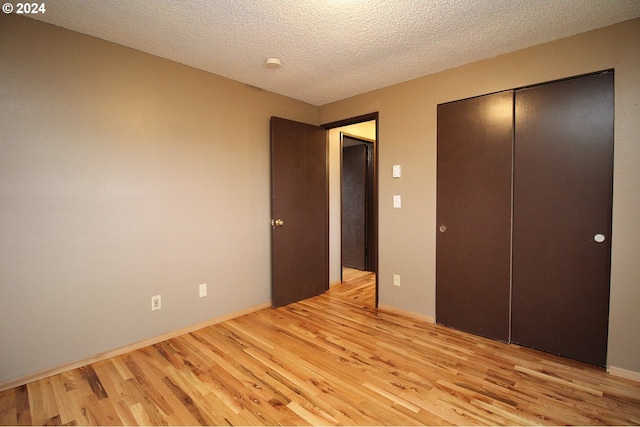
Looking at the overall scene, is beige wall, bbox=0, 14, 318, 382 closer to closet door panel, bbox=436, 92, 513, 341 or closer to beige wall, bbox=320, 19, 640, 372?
beige wall, bbox=320, 19, 640, 372

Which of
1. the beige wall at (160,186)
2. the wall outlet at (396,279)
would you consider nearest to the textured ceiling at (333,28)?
the beige wall at (160,186)

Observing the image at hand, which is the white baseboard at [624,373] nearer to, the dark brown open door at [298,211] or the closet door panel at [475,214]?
the closet door panel at [475,214]

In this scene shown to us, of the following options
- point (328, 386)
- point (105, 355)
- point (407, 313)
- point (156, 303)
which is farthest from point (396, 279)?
point (105, 355)

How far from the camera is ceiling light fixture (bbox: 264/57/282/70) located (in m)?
2.49

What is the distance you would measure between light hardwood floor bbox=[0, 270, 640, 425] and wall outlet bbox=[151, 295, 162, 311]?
0.30 m

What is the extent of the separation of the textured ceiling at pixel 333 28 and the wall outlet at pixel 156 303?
6.58 ft

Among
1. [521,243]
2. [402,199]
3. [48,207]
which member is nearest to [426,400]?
[521,243]

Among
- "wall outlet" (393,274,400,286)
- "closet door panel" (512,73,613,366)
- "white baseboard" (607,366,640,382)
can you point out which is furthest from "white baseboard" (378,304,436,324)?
"white baseboard" (607,366,640,382)

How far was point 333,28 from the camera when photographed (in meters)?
2.05

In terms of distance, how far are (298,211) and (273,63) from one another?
159 cm

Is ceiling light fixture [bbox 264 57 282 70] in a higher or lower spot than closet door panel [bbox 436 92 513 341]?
higher

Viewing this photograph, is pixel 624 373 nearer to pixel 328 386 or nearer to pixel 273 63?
pixel 328 386

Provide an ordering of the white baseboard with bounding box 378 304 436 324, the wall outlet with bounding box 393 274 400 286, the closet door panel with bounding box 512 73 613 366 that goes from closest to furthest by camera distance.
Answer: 1. the closet door panel with bounding box 512 73 613 366
2. the white baseboard with bounding box 378 304 436 324
3. the wall outlet with bounding box 393 274 400 286

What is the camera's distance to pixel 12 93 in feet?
6.22
